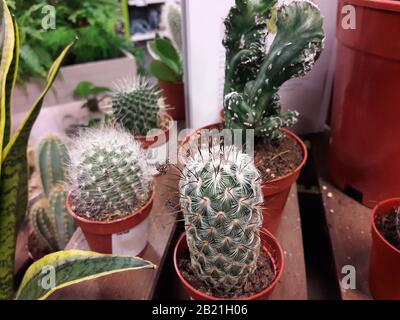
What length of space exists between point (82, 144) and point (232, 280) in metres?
0.32

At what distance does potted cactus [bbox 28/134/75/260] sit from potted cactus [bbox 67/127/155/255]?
255 millimetres

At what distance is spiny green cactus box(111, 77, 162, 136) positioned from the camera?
2.56ft

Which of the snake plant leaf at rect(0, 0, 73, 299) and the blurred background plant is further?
the blurred background plant

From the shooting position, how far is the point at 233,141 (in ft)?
1.86

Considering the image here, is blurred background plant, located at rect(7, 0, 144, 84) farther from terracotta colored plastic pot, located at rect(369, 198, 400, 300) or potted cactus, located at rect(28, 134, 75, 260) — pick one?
terracotta colored plastic pot, located at rect(369, 198, 400, 300)

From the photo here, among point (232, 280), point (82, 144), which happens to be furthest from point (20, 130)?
point (232, 280)

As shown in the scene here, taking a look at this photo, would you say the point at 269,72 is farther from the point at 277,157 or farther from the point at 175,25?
the point at 175,25

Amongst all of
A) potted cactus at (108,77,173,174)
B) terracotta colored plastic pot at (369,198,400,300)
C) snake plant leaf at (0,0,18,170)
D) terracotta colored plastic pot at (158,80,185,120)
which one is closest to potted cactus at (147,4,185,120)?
terracotta colored plastic pot at (158,80,185,120)

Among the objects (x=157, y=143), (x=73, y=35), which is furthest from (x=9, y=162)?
(x=73, y=35)

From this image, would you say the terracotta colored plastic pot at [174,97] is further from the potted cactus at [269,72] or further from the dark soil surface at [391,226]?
the dark soil surface at [391,226]

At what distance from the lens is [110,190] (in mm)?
575

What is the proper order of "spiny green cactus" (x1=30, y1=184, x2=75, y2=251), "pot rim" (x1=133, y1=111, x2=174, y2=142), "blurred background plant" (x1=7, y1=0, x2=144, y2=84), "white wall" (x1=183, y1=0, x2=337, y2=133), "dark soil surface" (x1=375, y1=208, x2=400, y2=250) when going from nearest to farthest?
1. "dark soil surface" (x1=375, y1=208, x2=400, y2=250)
2. "white wall" (x1=183, y1=0, x2=337, y2=133)
3. "pot rim" (x1=133, y1=111, x2=174, y2=142)
4. "spiny green cactus" (x1=30, y1=184, x2=75, y2=251)
5. "blurred background plant" (x1=7, y1=0, x2=144, y2=84)

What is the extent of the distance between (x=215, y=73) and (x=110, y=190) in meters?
0.31
